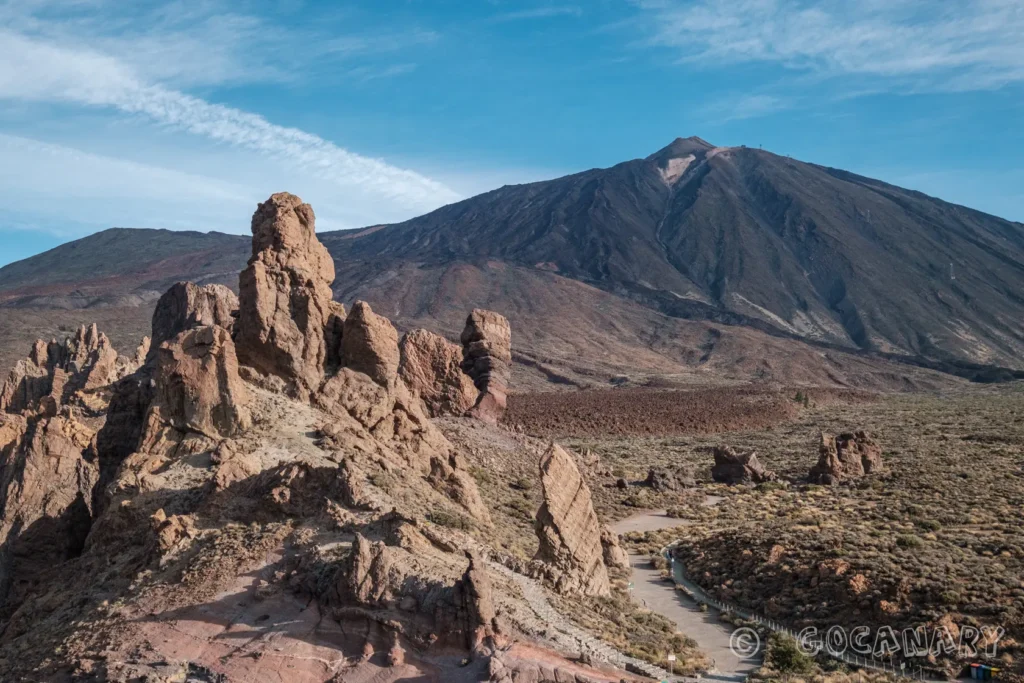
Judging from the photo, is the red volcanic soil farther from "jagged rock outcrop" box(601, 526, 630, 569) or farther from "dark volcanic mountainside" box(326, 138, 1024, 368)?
"dark volcanic mountainside" box(326, 138, 1024, 368)

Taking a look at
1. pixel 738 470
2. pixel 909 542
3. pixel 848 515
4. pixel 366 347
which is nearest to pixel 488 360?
pixel 738 470

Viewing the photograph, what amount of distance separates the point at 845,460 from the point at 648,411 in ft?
103

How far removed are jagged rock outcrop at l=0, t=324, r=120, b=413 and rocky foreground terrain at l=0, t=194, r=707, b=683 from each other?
58.1ft

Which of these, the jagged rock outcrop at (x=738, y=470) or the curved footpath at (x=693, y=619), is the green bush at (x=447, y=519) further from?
the jagged rock outcrop at (x=738, y=470)

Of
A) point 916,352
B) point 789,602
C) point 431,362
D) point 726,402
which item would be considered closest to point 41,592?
point 789,602

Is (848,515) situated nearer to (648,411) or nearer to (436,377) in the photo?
(436,377)

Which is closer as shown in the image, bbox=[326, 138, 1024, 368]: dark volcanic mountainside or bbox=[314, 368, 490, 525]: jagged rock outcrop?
bbox=[314, 368, 490, 525]: jagged rock outcrop

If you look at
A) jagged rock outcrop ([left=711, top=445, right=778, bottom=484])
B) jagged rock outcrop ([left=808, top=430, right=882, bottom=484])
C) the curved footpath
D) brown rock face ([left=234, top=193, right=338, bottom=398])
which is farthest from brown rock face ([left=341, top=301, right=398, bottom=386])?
jagged rock outcrop ([left=711, top=445, right=778, bottom=484])

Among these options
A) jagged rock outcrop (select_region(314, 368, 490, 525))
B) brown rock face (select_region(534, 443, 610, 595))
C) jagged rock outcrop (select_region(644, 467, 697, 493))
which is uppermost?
jagged rock outcrop (select_region(314, 368, 490, 525))

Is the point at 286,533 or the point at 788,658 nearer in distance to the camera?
the point at 286,533

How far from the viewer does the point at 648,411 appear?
6906cm

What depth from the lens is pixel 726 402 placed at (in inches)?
3051

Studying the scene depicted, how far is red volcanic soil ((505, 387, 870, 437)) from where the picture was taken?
60.7 m

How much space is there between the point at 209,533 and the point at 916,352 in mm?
148752
